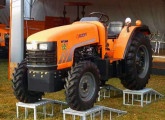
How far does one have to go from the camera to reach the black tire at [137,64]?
208 inches

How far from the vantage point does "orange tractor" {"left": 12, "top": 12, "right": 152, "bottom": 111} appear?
13.3ft

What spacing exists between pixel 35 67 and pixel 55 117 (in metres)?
0.95

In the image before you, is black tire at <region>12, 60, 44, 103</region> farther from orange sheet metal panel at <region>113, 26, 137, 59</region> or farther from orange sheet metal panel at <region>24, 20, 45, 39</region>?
orange sheet metal panel at <region>24, 20, 45, 39</region>

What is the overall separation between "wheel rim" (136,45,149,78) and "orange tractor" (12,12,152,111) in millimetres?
119

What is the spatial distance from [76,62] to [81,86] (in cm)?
45

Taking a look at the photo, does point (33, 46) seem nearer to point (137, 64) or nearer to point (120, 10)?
point (137, 64)

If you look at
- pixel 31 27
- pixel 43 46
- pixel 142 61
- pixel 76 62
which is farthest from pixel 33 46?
pixel 31 27

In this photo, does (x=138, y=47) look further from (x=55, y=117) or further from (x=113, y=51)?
(x=55, y=117)

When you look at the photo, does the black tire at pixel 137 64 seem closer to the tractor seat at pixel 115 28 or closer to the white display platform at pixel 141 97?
the white display platform at pixel 141 97

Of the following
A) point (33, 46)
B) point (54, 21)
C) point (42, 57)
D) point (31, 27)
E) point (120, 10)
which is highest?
point (120, 10)

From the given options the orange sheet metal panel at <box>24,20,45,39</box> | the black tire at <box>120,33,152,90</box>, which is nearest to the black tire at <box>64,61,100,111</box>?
the black tire at <box>120,33,152,90</box>

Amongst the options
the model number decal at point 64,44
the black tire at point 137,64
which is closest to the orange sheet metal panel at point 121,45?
the black tire at point 137,64

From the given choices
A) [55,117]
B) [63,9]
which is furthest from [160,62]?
[63,9]

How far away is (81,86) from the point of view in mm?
4199
